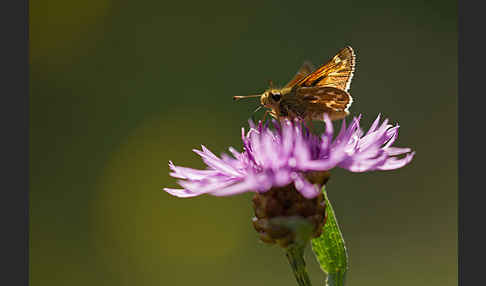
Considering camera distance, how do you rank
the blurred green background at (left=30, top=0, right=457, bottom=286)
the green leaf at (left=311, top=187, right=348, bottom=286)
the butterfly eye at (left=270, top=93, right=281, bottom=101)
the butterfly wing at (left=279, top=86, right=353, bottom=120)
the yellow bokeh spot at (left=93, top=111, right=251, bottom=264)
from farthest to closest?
the yellow bokeh spot at (left=93, top=111, right=251, bottom=264) < the blurred green background at (left=30, top=0, right=457, bottom=286) < the butterfly eye at (left=270, top=93, right=281, bottom=101) < the butterfly wing at (left=279, top=86, right=353, bottom=120) < the green leaf at (left=311, top=187, right=348, bottom=286)

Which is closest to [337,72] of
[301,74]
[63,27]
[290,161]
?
[301,74]

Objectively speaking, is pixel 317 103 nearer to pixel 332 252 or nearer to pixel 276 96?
pixel 276 96

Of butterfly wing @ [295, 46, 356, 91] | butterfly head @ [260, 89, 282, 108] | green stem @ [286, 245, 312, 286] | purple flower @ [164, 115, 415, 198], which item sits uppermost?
butterfly wing @ [295, 46, 356, 91]

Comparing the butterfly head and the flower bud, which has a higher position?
the butterfly head

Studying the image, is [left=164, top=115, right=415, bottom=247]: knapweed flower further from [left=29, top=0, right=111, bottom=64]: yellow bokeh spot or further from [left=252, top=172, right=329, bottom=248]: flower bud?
[left=29, top=0, right=111, bottom=64]: yellow bokeh spot

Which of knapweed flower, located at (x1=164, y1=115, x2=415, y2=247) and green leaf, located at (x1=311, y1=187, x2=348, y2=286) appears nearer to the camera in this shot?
knapweed flower, located at (x1=164, y1=115, x2=415, y2=247)

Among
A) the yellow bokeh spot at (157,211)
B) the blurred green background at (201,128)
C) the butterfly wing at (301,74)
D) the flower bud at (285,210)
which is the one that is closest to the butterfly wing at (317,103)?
the butterfly wing at (301,74)

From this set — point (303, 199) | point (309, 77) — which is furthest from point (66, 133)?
point (303, 199)

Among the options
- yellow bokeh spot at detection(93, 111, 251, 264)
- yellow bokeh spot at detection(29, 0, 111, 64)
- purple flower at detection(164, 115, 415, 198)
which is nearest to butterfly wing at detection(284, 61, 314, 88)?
purple flower at detection(164, 115, 415, 198)
